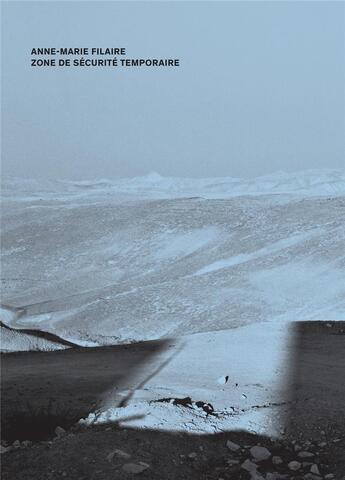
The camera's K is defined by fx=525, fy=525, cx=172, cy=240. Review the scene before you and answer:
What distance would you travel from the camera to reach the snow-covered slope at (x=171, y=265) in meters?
8.05

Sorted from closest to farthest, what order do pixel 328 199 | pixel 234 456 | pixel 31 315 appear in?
pixel 234 456 < pixel 31 315 < pixel 328 199

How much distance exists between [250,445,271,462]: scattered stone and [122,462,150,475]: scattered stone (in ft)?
2.40

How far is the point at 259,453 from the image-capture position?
3.34 metres

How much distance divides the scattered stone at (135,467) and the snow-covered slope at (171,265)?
177 inches

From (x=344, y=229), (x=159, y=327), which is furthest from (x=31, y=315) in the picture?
(x=344, y=229)

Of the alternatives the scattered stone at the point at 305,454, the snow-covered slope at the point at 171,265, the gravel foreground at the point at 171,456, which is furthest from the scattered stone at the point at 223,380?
the snow-covered slope at the point at 171,265

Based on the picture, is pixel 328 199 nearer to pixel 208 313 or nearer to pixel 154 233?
pixel 154 233

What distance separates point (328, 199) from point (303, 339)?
7454 millimetres

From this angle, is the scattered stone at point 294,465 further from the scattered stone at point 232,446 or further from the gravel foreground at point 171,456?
the scattered stone at point 232,446

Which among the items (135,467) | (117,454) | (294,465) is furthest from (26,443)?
(294,465)

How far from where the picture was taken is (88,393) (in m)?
4.54

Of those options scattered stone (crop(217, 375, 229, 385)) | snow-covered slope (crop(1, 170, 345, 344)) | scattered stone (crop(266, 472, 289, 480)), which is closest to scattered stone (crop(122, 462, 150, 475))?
scattered stone (crop(266, 472, 289, 480))

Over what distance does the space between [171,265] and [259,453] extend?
7.00m

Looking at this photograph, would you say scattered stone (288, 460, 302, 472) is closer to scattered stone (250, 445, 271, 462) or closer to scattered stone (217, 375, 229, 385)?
scattered stone (250, 445, 271, 462)
